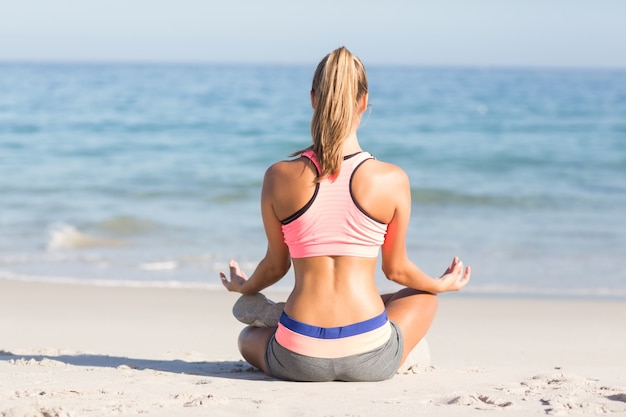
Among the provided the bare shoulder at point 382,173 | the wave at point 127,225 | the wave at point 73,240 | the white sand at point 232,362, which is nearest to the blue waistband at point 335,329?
the white sand at point 232,362

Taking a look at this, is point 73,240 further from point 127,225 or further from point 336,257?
point 336,257

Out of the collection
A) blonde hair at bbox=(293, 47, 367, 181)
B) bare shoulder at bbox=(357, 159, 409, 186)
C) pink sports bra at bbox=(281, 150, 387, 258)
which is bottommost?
pink sports bra at bbox=(281, 150, 387, 258)

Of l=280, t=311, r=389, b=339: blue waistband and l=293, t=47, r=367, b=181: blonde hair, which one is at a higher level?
l=293, t=47, r=367, b=181: blonde hair

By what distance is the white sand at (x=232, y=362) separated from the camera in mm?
3133

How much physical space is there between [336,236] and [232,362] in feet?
4.31

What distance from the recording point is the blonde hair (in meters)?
3.21

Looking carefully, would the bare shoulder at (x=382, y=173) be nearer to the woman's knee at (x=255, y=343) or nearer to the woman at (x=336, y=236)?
the woman at (x=336, y=236)

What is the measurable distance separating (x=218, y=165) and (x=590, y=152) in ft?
25.7

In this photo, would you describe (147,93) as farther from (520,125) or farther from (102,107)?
(520,125)

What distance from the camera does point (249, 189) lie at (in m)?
12.8

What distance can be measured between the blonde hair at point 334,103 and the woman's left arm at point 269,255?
0.78 feet

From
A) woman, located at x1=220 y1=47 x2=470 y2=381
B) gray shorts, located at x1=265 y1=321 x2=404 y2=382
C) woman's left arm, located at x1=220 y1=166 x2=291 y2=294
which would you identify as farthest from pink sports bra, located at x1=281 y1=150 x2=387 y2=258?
gray shorts, located at x1=265 y1=321 x2=404 y2=382

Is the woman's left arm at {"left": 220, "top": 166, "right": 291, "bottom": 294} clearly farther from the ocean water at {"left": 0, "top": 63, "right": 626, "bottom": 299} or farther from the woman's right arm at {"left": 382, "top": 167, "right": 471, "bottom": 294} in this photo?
the ocean water at {"left": 0, "top": 63, "right": 626, "bottom": 299}

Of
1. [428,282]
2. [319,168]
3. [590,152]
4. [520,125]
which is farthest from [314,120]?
[520,125]
